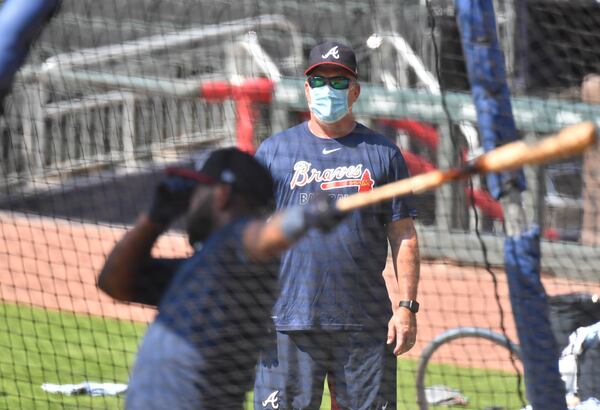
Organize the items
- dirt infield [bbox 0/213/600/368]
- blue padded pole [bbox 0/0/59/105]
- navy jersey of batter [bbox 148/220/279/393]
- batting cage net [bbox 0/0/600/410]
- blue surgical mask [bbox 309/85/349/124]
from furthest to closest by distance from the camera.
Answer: dirt infield [bbox 0/213/600/368], blue surgical mask [bbox 309/85/349/124], blue padded pole [bbox 0/0/59/105], batting cage net [bbox 0/0/600/410], navy jersey of batter [bbox 148/220/279/393]

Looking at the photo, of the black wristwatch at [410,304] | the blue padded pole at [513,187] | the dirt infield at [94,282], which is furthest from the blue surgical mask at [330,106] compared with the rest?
the dirt infield at [94,282]

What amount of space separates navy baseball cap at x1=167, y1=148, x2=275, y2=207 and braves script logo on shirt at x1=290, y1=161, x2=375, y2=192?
4.93 ft

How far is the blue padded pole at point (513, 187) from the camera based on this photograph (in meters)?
4.73

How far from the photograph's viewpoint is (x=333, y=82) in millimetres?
4805

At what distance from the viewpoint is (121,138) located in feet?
32.0

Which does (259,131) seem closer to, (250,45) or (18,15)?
(250,45)

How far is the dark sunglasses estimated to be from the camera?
4.80m

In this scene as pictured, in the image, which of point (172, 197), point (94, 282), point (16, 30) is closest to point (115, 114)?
point (94, 282)

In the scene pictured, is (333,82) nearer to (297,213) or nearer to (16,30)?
(16,30)

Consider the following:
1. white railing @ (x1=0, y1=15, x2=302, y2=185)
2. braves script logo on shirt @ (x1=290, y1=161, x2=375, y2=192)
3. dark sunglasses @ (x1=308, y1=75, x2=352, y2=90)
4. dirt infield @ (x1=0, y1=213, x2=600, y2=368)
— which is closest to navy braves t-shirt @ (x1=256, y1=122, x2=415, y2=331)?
braves script logo on shirt @ (x1=290, y1=161, x2=375, y2=192)

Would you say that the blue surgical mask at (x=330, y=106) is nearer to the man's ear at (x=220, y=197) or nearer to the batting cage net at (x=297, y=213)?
the batting cage net at (x=297, y=213)

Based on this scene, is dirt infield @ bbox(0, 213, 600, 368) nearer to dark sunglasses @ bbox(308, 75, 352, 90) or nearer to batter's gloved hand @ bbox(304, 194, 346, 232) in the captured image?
dark sunglasses @ bbox(308, 75, 352, 90)

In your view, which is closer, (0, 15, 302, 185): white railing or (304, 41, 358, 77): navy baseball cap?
(304, 41, 358, 77): navy baseball cap

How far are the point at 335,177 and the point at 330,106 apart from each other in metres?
0.30
